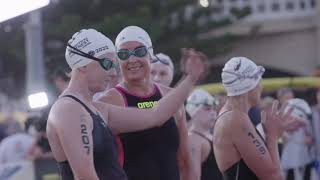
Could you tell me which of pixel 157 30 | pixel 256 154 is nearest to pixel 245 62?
pixel 256 154

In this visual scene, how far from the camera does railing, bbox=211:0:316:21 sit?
2128cm

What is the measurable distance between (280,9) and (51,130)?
17.4 meters

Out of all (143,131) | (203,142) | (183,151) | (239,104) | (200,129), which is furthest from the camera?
(200,129)

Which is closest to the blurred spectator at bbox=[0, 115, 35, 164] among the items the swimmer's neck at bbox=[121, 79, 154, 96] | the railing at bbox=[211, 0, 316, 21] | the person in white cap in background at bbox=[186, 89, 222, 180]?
the person in white cap in background at bbox=[186, 89, 222, 180]

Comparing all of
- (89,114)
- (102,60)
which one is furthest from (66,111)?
(102,60)

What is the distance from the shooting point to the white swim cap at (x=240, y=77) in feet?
19.5

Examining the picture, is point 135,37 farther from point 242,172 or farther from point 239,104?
point 242,172

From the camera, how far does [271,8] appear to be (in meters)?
21.5

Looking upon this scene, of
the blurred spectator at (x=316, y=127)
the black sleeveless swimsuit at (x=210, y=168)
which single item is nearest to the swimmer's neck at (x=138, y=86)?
the black sleeveless swimsuit at (x=210, y=168)

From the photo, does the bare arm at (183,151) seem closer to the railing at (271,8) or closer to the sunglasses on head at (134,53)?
the sunglasses on head at (134,53)

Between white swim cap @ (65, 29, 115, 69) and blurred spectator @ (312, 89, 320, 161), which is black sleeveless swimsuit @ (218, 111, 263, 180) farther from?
blurred spectator @ (312, 89, 320, 161)

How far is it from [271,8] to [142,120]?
16.7 m

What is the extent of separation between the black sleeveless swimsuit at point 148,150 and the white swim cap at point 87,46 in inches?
33.8

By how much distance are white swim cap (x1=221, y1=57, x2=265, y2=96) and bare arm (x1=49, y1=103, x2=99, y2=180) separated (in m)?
1.64
